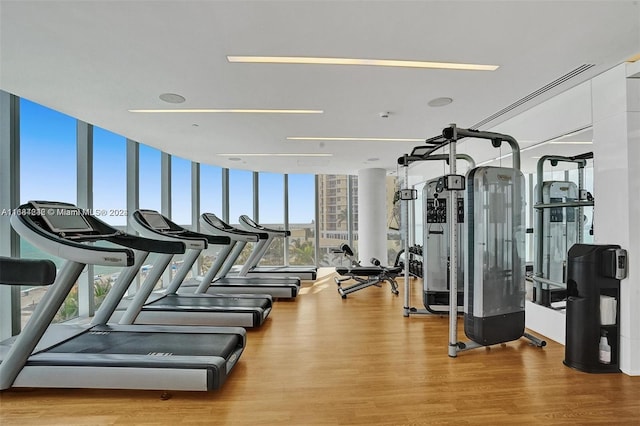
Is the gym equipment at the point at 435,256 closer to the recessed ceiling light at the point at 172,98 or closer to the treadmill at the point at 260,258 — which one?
the recessed ceiling light at the point at 172,98

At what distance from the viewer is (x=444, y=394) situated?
8.00 feet

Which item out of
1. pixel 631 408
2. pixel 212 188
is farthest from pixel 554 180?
pixel 212 188

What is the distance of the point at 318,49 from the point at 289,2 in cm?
59

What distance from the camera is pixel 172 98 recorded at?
361cm

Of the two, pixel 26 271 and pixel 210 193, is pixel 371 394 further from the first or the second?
pixel 210 193

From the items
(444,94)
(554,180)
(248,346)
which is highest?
(444,94)

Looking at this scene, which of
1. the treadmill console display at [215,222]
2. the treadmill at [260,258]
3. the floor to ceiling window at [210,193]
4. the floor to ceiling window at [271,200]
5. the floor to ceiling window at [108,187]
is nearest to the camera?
the floor to ceiling window at [108,187]

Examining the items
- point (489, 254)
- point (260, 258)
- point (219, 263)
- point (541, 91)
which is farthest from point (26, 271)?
point (260, 258)

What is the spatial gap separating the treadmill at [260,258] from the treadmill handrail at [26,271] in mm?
4049

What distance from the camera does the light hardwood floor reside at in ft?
7.11

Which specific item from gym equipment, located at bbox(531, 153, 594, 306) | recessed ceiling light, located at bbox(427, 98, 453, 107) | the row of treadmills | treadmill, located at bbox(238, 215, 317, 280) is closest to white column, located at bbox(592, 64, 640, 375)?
gym equipment, located at bbox(531, 153, 594, 306)

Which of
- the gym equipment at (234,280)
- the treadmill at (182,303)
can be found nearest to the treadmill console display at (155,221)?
the treadmill at (182,303)

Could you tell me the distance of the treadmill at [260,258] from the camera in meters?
6.48

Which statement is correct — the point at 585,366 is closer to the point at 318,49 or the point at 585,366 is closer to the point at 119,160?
the point at 318,49
